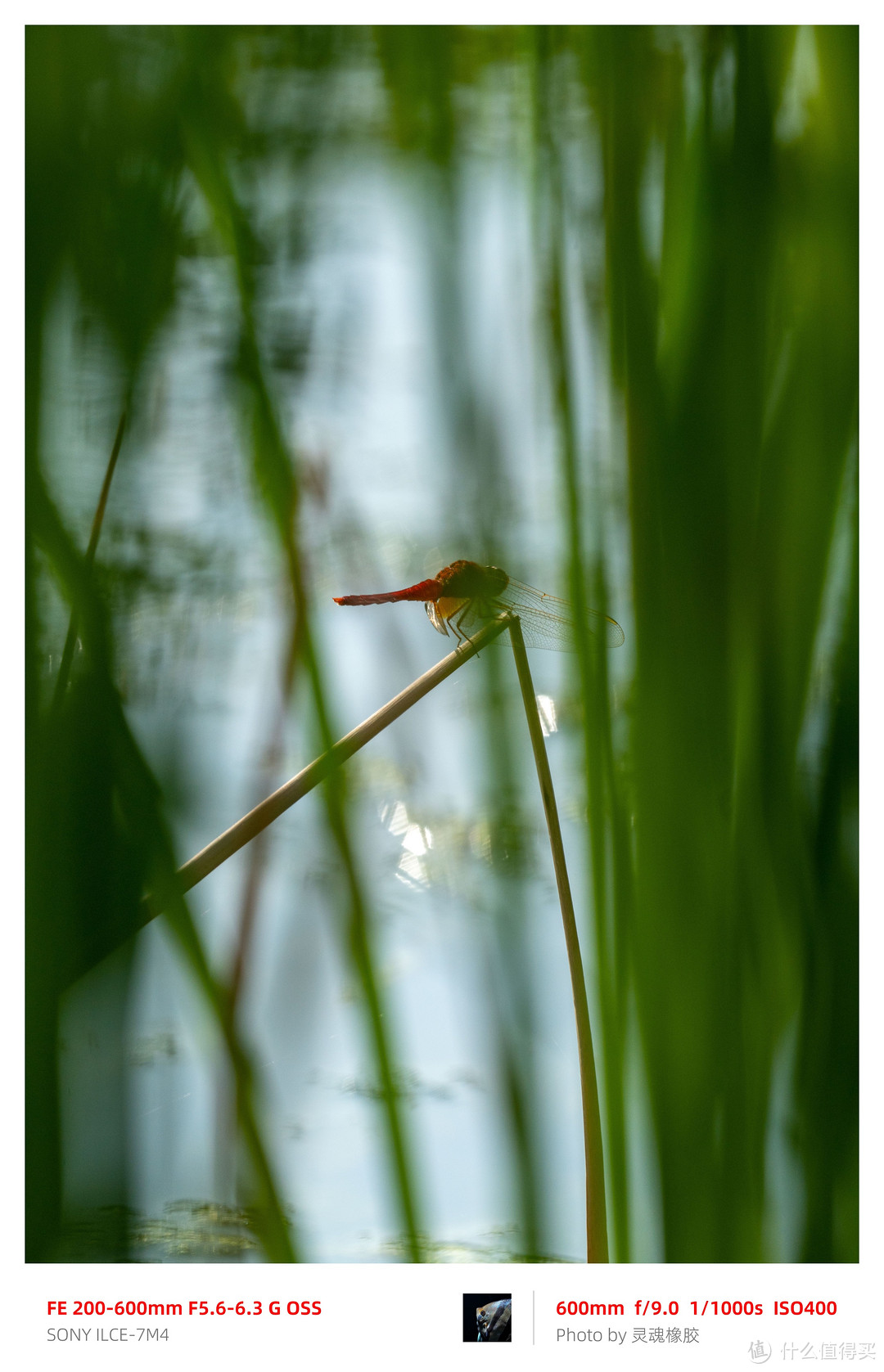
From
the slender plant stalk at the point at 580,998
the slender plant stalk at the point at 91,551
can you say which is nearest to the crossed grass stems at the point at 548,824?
the slender plant stalk at the point at 580,998

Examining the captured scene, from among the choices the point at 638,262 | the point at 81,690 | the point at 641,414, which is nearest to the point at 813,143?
the point at 638,262

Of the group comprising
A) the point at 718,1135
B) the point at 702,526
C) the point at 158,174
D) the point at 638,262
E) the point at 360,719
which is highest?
the point at 158,174

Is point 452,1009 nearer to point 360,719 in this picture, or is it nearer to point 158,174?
point 360,719

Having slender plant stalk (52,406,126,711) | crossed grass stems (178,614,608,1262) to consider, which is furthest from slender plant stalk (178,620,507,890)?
slender plant stalk (52,406,126,711)

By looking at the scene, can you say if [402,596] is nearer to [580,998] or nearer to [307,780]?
[307,780]

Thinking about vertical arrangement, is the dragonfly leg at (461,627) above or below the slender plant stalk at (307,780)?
above

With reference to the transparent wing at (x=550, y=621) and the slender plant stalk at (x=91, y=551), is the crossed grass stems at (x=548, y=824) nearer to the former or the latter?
the transparent wing at (x=550, y=621)
